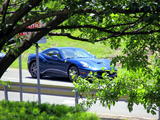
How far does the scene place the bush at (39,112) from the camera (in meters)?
6.07

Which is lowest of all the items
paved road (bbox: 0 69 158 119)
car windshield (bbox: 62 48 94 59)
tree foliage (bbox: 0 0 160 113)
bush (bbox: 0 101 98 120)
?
paved road (bbox: 0 69 158 119)

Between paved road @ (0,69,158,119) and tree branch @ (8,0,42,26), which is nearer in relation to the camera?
tree branch @ (8,0,42,26)

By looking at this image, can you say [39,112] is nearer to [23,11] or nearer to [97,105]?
[23,11]

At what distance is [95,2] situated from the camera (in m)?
4.22

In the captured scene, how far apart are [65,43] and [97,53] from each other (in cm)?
452

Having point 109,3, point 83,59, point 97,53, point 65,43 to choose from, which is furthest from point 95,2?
point 65,43

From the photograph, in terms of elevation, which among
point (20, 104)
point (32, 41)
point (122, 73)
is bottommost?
point (20, 104)

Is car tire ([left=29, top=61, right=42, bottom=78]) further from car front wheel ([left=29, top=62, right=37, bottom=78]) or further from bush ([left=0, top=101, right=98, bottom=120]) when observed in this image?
bush ([left=0, top=101, right=98, bottom=120])

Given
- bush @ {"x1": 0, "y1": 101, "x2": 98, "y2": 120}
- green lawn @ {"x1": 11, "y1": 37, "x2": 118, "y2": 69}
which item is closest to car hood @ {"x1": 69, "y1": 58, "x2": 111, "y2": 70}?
green lawn @ {"x1": 11, "y1": 37, "x2": 118, "y2": 69}

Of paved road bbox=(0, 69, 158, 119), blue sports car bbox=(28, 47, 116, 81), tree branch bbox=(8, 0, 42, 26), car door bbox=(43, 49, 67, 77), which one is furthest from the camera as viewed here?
car door bbox=(43, 49, 67, 77)

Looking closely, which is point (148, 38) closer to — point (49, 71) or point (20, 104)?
point (20, 104)

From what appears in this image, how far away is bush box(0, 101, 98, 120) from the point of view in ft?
19.9

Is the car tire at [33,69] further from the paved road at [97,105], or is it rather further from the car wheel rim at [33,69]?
the paved road at [97,105]

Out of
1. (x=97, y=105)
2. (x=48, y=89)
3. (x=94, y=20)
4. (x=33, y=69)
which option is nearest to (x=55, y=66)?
(x=33, y=69)
